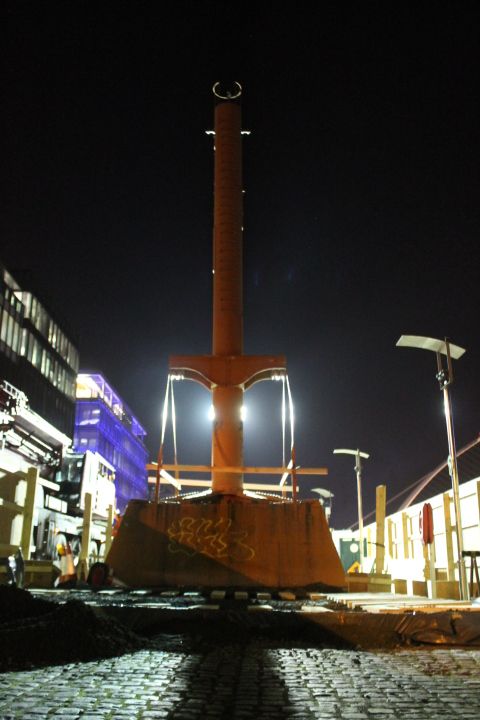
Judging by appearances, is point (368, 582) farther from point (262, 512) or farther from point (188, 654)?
point (188, 654)

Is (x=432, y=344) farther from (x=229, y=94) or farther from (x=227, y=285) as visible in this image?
(x=229, y=94)

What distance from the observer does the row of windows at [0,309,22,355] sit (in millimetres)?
50344

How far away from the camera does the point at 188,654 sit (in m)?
5.97

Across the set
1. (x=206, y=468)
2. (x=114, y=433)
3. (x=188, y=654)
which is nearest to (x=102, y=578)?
(x=206, y=468)

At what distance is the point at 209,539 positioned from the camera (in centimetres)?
1265

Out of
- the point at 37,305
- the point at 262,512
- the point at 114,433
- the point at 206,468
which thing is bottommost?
the point at 262,512

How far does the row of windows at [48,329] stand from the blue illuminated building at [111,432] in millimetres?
11345

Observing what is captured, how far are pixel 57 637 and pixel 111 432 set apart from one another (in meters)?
81.7

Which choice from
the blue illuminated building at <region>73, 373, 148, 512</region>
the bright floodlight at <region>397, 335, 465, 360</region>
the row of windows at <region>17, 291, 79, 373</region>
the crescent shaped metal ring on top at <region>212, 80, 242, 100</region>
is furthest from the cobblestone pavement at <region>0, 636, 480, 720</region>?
the blue illuminated building at <region>73, 373, 148, 512</region>

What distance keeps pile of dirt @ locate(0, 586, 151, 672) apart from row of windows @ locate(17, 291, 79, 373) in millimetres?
52672

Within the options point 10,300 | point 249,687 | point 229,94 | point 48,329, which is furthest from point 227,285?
point 48,329

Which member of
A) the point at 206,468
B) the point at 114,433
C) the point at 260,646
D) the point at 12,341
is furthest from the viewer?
the point at 114,433

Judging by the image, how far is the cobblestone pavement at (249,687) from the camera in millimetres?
3639

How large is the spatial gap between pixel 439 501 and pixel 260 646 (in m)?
12.0
